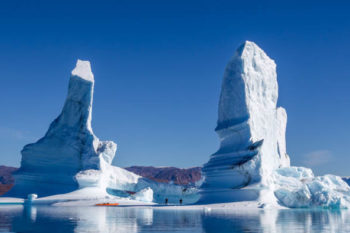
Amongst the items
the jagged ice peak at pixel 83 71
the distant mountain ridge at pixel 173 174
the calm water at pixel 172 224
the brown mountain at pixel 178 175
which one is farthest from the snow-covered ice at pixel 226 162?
the distant mountain ridge at pixel 173 174

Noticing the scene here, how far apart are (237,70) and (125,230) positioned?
72.8ft

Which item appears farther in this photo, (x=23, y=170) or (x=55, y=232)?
(x=23, y=170)

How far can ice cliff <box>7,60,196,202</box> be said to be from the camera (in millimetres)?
37469

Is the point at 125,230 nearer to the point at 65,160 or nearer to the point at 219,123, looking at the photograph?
the point at 219,123

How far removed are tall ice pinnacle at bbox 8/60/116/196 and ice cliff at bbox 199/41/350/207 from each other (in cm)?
1472

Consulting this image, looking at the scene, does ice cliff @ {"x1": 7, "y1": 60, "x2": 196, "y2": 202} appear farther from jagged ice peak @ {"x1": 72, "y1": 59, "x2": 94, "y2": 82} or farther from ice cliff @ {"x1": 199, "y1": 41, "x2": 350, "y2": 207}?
ice cliff @ {"x1": 199, "y1": 41, "x2": 350, "y2": 207}

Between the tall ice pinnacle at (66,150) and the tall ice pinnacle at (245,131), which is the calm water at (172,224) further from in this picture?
the tall ice pinnacle at (66,150)

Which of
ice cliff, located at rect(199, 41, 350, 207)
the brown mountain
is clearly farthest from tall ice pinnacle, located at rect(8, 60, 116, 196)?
the brown mountain

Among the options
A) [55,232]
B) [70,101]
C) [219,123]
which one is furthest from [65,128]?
[55,232]

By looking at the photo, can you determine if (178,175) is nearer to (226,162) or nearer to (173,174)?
(173,174)

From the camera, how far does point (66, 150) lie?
129 ft

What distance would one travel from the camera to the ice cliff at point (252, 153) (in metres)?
25.5

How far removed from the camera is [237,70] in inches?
1195

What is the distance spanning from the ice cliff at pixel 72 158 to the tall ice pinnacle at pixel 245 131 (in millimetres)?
12930
